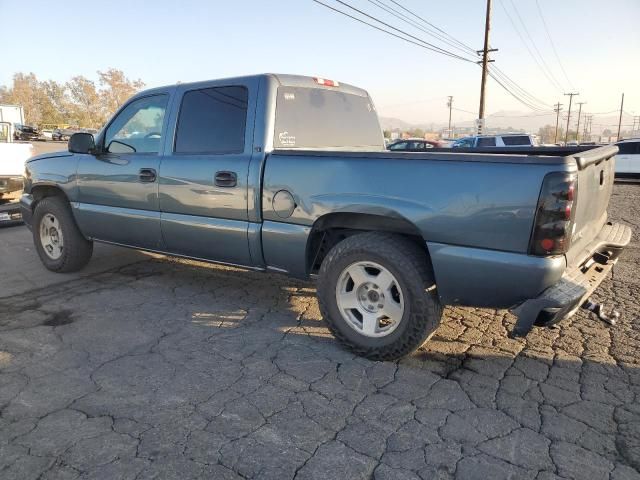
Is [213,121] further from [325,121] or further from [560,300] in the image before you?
[560,300]

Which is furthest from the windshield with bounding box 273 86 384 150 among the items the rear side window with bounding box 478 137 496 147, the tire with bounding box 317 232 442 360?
the rear side window with bounding box 478 137 496 147

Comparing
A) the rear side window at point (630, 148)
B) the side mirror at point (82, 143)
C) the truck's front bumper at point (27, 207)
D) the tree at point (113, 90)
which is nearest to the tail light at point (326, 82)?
the side mirror at point (82, 143)

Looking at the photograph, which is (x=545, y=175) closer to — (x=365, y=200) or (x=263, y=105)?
(x=365, y=200)

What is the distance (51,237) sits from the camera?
563 centimetres

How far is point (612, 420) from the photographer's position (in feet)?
8.70

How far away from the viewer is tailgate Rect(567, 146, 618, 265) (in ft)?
9.37

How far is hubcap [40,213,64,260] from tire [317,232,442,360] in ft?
11.8

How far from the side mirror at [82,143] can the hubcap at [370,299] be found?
3.07 m

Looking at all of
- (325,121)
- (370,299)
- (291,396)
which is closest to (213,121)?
(325,121)

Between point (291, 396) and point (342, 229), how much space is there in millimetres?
1326

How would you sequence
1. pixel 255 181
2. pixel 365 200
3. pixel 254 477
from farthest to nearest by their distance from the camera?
pixel 255 181 → pixel 365 200 → pixel 254 477

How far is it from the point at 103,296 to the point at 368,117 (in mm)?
3241

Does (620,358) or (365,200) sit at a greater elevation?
(365,200)

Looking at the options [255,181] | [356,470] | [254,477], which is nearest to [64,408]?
[254,477]
